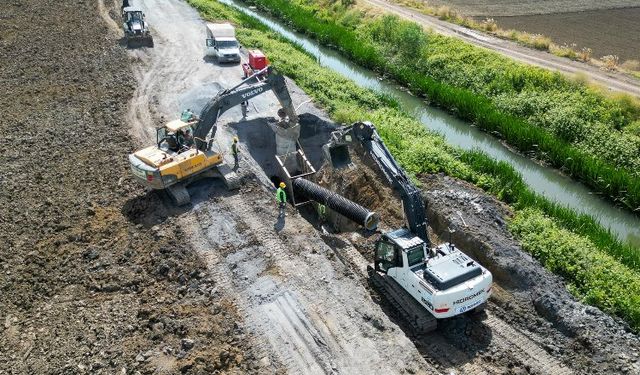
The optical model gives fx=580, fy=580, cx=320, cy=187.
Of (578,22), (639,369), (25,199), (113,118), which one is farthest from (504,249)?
(578,22)

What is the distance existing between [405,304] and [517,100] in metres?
18.9

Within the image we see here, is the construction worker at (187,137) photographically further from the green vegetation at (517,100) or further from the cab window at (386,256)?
the green vegetation at (517,100)

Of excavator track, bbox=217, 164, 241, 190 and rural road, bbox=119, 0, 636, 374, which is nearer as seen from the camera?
rural road, bbox=119, 0, 636, 374

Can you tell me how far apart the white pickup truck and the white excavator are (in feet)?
62.0

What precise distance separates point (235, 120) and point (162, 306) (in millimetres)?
12977

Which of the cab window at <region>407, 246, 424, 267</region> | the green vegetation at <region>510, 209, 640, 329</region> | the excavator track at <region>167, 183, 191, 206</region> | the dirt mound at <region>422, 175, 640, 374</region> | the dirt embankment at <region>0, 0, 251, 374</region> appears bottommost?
the dirt embankment at <region>0, 0, 251, 374</region>

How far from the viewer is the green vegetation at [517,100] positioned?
2602 centimetres

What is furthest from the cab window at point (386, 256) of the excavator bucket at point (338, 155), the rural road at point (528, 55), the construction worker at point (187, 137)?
the rural road at point (528, 55)

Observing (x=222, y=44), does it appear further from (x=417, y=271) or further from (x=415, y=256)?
(x=417, y=271)

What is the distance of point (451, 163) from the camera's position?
23859mm

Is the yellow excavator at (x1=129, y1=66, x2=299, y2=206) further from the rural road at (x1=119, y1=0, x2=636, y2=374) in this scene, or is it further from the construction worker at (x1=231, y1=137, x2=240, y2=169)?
the construction worker at (x1=231, y1=137, x2=240, y2=169)

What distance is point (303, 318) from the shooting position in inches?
613

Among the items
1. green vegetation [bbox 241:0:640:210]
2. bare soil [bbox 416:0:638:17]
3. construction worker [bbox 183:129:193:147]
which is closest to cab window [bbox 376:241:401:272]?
construction worker [bbox 183:129:193:147]

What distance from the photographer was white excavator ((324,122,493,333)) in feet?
50.0
